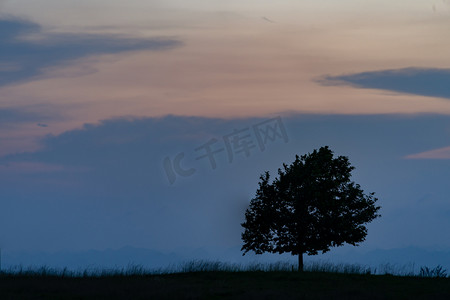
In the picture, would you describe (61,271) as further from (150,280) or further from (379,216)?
(379,216)

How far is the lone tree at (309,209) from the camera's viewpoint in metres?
52.5

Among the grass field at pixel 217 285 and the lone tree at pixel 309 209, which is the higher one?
the lone tree at pixel 309 209

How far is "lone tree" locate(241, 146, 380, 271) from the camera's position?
52.5m

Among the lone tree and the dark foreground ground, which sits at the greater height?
the lone tree

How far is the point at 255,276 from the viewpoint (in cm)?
4388

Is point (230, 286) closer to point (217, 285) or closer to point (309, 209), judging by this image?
point (217, 285)

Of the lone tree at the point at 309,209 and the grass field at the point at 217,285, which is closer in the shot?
the grass field at the point at 217,285

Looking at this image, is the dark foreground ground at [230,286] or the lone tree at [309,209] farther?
the lone tree at [309,209]

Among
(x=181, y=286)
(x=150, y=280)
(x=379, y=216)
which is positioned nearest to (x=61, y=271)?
(x=150, y=280)

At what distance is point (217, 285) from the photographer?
38.8 meters

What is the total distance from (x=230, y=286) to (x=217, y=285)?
38.6 inches

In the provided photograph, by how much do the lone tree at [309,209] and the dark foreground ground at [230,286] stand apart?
7.61 m

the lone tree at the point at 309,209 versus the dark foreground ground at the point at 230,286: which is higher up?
the lone tree at the point at 309,209

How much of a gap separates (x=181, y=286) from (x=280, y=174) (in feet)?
66.0
